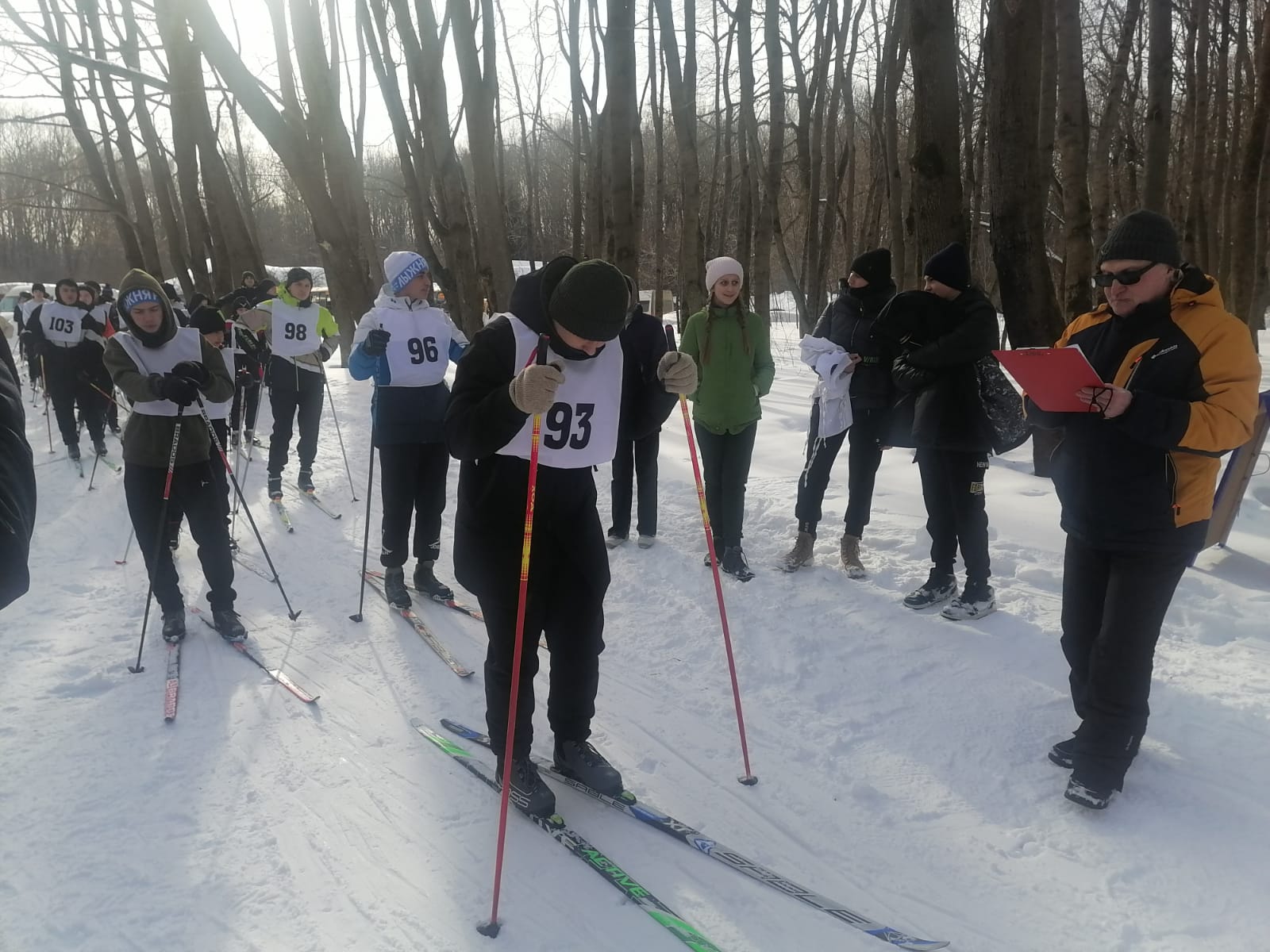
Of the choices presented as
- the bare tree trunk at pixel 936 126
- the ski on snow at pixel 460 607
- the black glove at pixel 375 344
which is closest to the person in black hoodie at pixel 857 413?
the bare tree trunk at pixel 936 126

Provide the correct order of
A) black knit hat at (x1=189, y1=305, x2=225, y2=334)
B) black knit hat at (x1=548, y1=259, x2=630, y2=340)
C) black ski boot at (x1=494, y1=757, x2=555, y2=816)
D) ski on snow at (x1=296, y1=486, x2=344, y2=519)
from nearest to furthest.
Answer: black knit hat at (x1=548, y1=259, x2=630, y2=340) < black ski boot at (x1=494, y1=757, x2=555, y2=816) < black knit hat at (x1=189, y1=305, x2=225, y2=334) < ski on snow at (x1=296, y1=486, x2=344, y2=519)

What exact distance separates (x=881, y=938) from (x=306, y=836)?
6.76 feet

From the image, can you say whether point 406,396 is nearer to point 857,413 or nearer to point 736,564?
point 736,564

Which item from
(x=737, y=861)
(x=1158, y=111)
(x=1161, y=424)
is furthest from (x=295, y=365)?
(x=1158, y=111)

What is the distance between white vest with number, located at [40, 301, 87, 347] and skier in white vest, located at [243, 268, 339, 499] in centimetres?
384

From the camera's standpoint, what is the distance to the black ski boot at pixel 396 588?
5.21 meters

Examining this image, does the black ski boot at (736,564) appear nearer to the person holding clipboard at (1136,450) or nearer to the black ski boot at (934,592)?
the black ski boot at (934,592)

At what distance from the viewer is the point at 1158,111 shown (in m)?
9.73

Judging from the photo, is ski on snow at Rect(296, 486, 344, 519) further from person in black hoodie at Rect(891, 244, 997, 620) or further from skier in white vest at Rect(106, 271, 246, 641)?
person in black hoodie at Rect(891, 244, 997, 620)

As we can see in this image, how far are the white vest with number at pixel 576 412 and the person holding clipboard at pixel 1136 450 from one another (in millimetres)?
1583

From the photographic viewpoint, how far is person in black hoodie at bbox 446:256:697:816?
2.71m

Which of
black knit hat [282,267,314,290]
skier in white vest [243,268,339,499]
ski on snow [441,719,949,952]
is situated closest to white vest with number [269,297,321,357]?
skier in white vest [243,268,339,499]

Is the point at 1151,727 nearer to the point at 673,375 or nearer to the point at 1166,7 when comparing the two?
the point at 673,375

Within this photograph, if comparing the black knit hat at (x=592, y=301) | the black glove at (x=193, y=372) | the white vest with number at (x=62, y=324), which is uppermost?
the white vest with number at (x=62, y=324)
